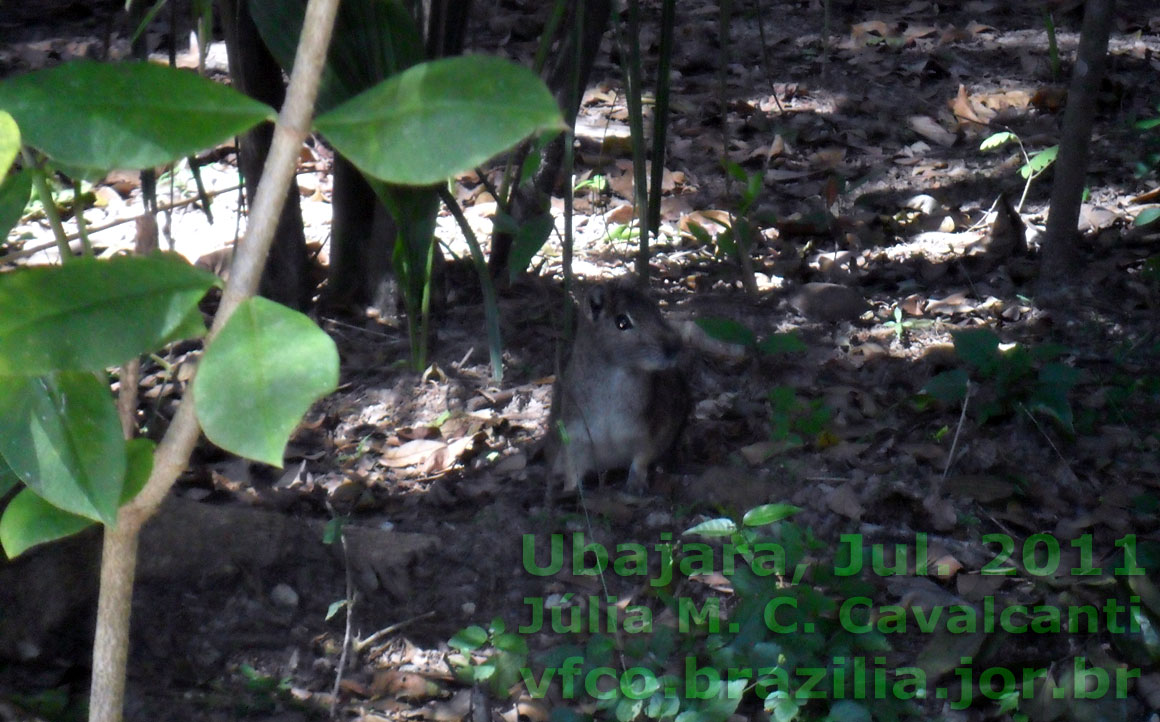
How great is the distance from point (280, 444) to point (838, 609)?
205 cm

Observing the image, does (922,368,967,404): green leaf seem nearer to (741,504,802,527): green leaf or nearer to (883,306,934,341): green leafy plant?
(883,306,934,341): green leafy plant

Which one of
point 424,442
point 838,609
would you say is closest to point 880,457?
point 838,609

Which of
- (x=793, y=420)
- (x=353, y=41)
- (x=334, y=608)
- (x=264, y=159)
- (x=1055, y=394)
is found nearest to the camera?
(x=353, y=41)

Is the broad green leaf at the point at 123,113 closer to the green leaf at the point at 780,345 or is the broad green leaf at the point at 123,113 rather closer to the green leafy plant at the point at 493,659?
the green leafy plant at the point at 493,659

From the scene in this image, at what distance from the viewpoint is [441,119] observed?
0.79 meters

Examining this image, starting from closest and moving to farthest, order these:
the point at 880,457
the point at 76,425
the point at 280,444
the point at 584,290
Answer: the point at 280,444 < the point at 76,425 < the point at 880,457 < the point at 584,290

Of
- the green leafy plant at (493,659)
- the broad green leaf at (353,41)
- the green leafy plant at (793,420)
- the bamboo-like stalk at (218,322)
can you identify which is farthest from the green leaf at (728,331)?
the bamboo-like stalk at (218,322)

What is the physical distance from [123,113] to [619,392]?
→ 3.47m

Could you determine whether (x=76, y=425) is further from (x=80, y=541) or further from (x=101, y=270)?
(x=80, y=541)

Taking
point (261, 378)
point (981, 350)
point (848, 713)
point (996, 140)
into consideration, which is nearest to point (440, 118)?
point (261, 378)

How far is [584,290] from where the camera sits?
187 inches

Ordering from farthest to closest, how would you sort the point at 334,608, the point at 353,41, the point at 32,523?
the point at 334,608 → the point at 353,41 → the point at 32,523

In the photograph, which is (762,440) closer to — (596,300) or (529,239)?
(596,300)

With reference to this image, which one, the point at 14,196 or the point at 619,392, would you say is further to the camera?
the point at 619,392
